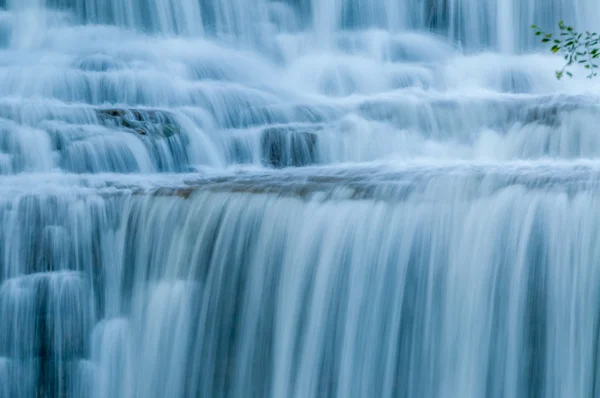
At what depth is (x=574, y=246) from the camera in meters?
6.57

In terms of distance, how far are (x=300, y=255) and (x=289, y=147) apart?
3.44 meters

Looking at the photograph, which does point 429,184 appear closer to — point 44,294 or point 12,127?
point 44,294

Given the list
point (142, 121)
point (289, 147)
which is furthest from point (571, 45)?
point (142, 121)

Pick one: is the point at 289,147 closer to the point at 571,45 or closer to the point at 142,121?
the point at 142,121

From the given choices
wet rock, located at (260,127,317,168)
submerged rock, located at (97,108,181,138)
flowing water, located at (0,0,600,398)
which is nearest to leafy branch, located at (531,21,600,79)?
flowing water, located at (0,0,600,398)

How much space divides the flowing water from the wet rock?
0.06 feet

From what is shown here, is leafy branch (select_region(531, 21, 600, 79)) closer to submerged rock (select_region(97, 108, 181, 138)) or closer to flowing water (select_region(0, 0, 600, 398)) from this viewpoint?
flowing water (select_region(0, 0, 600, 398))

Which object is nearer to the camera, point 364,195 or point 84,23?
point 364,195

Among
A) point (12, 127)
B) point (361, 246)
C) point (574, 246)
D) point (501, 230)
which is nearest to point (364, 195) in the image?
point (361, 246)

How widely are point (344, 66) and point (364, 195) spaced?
7.04 meters

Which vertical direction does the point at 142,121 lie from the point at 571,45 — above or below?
below

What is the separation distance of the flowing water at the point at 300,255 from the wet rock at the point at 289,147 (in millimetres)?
20

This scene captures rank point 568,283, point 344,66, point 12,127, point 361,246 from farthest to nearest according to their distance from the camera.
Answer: point 344,66, point 12,127, point 361,246, point 568,283

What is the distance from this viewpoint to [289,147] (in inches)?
421
